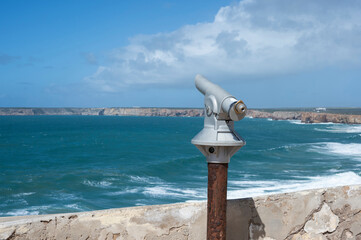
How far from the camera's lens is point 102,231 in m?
3.10

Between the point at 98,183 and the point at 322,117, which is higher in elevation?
the point at 322,117

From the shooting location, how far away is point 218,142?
2914mm

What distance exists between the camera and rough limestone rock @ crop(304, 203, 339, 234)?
3.72m

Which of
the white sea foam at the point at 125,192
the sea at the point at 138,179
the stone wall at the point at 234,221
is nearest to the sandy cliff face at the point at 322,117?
the sea at the point at 138,179

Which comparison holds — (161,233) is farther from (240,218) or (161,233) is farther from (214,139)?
(214,139)

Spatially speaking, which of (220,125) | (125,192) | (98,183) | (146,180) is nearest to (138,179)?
(146,180)

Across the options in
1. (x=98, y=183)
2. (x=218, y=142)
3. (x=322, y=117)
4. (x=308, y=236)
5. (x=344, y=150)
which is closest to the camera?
(x=218, y=142)

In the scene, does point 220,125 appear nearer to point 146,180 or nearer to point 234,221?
point 234,221

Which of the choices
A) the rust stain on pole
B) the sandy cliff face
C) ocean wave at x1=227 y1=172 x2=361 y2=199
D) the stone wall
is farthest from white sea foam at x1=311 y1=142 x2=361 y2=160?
→ the sandy cliff face

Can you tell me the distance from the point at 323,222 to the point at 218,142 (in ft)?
5.04

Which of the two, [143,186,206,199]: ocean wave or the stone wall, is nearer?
the stone wall

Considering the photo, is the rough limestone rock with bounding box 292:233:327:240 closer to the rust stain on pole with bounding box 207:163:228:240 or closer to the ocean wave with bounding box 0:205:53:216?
the rust stain on pole with bounding box 207:163:228:240

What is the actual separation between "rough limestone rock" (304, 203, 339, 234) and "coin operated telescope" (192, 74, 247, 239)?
1062 millimetres

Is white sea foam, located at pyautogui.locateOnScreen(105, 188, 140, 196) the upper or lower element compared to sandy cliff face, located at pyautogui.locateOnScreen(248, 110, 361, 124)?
lower
